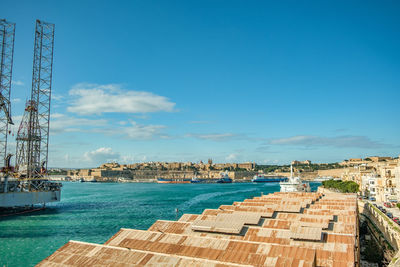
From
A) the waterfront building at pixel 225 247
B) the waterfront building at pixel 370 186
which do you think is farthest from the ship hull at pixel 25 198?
the waterfront building at pixel 370 186

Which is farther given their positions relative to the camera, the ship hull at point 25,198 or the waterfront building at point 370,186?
the waterfront building at point 370,186

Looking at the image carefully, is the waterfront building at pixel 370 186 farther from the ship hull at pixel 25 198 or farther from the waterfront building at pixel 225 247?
the ship hull at pixel 25 198

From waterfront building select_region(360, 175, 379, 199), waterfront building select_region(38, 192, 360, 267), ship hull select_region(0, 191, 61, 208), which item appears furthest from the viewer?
waterfront building select_region(360, 175, 379, 199)

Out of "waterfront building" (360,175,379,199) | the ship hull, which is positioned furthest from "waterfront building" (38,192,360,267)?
"waterfront building" (360,175,379,199)

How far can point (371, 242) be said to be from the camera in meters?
34.2

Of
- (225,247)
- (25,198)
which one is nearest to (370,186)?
(225,247)

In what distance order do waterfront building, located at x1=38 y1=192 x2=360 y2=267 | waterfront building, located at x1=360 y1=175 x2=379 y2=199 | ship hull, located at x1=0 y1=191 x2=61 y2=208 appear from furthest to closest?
waterfront building, located at x1=360 y1=175 x2=379 y2=199, ship hull, located at x1=0 y1=191 x2=61 y2=208, waterfront building, located at x1=38 y1=192 x2=360 y2=267

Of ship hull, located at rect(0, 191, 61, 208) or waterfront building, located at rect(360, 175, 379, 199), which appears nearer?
ship hull, located at rect(0, 191, 61, 208)

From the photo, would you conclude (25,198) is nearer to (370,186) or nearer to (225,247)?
(225,247)

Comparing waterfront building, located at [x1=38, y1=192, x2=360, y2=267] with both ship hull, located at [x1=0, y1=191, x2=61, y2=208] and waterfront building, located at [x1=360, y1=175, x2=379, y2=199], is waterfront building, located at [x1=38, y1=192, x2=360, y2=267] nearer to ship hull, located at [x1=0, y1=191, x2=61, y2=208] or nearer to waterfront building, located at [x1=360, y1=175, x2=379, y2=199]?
ship hull, located at [x1=0, y1=191, x2=61, y2=208]

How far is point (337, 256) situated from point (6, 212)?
57921mm

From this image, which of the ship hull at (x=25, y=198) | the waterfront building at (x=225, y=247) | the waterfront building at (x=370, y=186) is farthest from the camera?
the waterfront building at (x=370, y=186)

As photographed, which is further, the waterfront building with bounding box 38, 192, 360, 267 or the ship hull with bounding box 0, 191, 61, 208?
the ship hull with bounding box 0, 191, 61, 208

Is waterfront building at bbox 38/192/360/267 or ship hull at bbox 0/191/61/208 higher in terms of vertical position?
waterfront building at bbox 38/192/360/267
